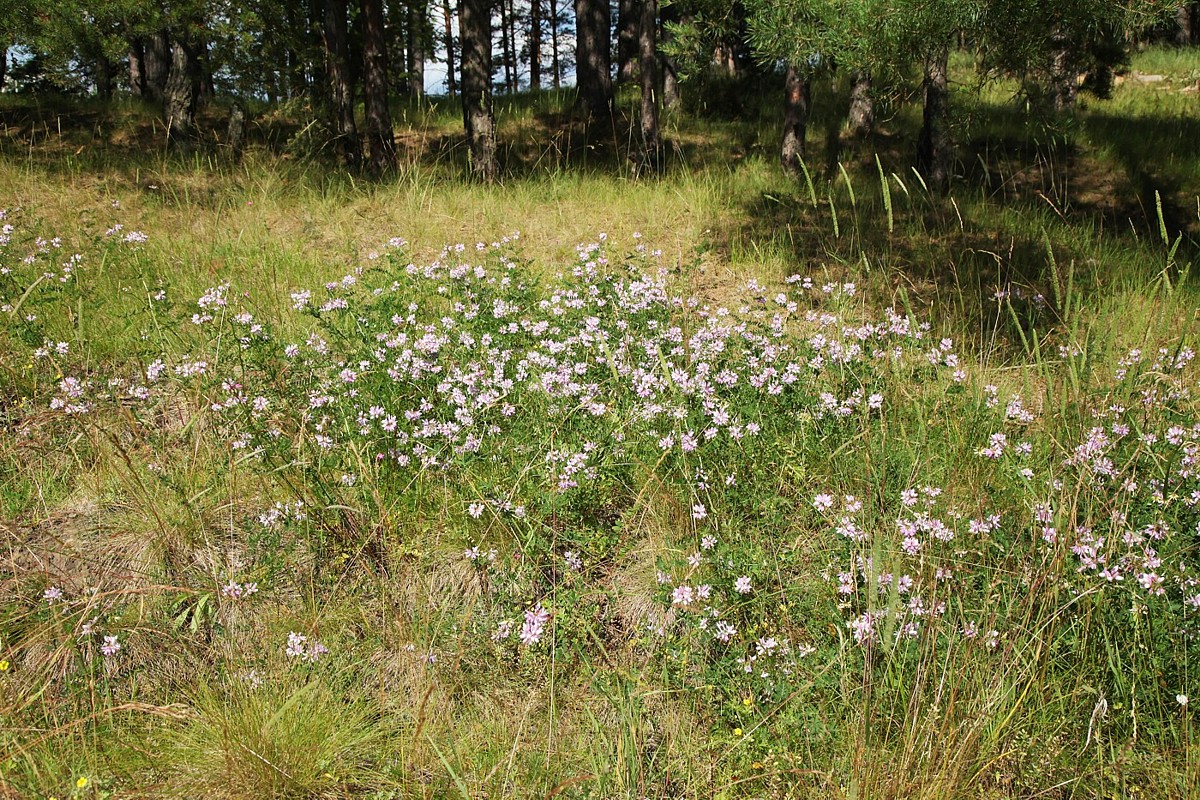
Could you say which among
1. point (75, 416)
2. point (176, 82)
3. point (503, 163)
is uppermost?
point (176, 82)

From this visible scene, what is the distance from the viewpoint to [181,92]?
8.45 m

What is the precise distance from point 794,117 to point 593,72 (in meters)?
3.98

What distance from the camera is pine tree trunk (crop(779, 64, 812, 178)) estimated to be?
24.7ft

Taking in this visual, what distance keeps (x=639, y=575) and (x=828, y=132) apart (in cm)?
856

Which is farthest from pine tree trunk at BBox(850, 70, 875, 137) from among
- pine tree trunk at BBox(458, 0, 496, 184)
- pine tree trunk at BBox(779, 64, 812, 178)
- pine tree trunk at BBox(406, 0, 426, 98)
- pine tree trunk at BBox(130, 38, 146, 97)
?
pine tree trunk at BBox(130, 38, 146, 97)

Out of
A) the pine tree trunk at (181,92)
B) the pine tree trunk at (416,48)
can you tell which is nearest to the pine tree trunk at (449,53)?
the pine tree trunk at (416,48)

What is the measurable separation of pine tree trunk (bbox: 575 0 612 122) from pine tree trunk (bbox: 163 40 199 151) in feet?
16.5

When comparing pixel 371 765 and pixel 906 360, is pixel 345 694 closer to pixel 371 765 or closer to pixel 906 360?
pixel 371 765

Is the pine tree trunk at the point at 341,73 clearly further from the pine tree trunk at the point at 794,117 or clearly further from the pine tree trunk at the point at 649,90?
the pine tree trunk at the point at 794,117

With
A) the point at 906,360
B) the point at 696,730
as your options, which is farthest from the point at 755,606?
the point at 906,360

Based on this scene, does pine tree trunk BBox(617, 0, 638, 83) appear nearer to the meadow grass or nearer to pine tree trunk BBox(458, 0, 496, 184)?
pine tree trunk BBox(458, 0, 496, 184)

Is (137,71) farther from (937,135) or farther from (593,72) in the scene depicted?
(937,135)

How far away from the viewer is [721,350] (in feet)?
12.4

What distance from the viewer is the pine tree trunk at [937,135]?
652 cm
